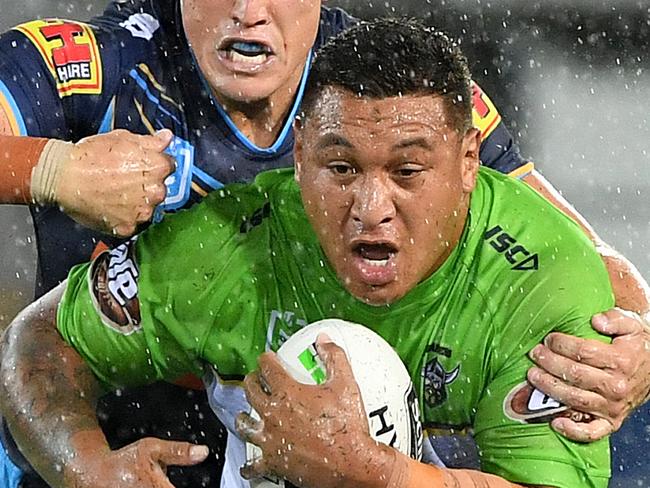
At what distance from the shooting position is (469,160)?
2.21m

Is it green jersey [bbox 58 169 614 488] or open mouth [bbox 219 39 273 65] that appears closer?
green jersey [bbox 58 169 614 488]

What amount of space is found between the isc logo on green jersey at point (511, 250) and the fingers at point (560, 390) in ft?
0.51

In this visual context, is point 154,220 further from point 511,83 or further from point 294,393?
point 511,83

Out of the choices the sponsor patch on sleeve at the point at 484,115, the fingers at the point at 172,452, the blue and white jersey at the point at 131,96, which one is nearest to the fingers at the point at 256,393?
the fingers at the point at 172,452

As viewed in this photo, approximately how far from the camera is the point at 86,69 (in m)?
2.54

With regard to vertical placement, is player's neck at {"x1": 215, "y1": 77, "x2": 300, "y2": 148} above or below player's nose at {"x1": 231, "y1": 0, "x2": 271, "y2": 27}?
below

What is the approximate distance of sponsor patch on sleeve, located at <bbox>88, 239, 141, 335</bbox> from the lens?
229 cm

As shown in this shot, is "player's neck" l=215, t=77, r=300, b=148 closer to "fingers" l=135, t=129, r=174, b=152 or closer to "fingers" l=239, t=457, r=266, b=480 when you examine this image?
"fingers" l=135, t=129, r=174, b=152

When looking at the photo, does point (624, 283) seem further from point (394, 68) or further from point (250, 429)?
point (250, 429)

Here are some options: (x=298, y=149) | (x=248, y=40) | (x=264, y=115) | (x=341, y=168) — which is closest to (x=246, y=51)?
(x=248, y=40)

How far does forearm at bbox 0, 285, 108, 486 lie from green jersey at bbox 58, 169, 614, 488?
35 mm

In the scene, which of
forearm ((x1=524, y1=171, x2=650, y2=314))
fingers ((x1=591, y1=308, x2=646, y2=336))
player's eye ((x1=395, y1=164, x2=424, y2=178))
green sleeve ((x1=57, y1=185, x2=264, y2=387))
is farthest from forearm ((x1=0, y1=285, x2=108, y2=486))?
forearm ((x1=524, y1=171, x2=650, y2=314))

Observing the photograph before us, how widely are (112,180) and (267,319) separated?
0.32 metres

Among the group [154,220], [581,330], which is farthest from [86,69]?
[581,330]
